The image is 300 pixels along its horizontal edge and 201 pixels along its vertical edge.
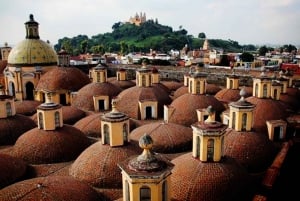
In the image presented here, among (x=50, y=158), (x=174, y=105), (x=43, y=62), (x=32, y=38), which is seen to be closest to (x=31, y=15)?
(x=32, y=38)

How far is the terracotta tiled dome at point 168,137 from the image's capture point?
20.3m

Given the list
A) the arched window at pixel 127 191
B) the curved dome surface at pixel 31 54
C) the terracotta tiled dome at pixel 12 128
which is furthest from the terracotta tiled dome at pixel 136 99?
the arched window at pixel 127 191

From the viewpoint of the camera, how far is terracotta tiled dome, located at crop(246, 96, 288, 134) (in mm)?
23234

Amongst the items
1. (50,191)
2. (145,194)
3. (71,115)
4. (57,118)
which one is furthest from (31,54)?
(145,194)

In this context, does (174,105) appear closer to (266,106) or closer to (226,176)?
(266,106)

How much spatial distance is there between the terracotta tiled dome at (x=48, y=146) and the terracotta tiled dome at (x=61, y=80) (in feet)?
42.1

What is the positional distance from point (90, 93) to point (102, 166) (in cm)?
1517

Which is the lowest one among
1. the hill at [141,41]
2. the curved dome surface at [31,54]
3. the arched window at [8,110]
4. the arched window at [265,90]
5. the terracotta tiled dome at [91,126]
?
the terracotta tiled dome at [91,126]

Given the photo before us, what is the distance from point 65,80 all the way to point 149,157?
2315 cm

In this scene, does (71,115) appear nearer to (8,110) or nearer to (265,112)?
(8,110)

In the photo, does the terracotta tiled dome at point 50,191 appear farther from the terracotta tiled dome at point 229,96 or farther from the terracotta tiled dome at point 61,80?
the terracotta tiled dome at point 229,96

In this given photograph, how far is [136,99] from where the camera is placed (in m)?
28.2

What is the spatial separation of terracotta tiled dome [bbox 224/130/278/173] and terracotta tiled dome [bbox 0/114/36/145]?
538 inches

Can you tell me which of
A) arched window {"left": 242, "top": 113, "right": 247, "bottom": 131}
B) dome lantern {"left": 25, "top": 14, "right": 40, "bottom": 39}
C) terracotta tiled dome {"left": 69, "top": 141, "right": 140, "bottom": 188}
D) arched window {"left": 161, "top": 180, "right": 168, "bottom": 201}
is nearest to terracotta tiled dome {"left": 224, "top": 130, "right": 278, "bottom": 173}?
arched window {"left": 242, "top": 113, "right": 247, "bottom": 131}
